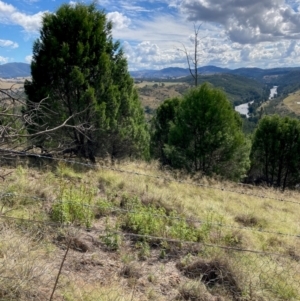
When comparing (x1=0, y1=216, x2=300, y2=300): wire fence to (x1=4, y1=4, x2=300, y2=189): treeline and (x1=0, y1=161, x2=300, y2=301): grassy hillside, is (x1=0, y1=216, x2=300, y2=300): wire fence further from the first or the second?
(x1=4, y1=4, x2=300, y2=189): treeline

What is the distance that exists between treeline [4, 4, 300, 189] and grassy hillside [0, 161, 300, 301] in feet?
6.22

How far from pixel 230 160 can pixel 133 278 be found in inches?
493

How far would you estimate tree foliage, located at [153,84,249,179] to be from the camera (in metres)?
15.1

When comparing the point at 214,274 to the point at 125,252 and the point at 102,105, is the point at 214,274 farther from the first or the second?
the point at 102,105

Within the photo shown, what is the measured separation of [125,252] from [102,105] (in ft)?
22.9

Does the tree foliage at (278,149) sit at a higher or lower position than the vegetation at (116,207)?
lower

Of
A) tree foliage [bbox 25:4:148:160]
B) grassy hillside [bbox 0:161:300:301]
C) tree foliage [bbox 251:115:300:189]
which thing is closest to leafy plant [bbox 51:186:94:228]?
grassy hillside [bbox 0:161:300:301]

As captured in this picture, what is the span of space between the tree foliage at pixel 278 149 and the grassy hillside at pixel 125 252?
19.5 m

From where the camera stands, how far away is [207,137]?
1515 centimetres

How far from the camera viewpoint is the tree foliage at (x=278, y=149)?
2477 centimetres

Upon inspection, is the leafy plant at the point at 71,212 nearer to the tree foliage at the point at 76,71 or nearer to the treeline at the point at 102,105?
the treeline at the point at 102,105

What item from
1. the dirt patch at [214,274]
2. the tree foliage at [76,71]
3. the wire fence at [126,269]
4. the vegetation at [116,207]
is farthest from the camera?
the tree foliage at [76,71]

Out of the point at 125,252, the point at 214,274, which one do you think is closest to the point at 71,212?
the point at 125,252

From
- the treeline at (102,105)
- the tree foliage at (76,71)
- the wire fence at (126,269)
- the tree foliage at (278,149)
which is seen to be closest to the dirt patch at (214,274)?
the wire fence at (126,269)
